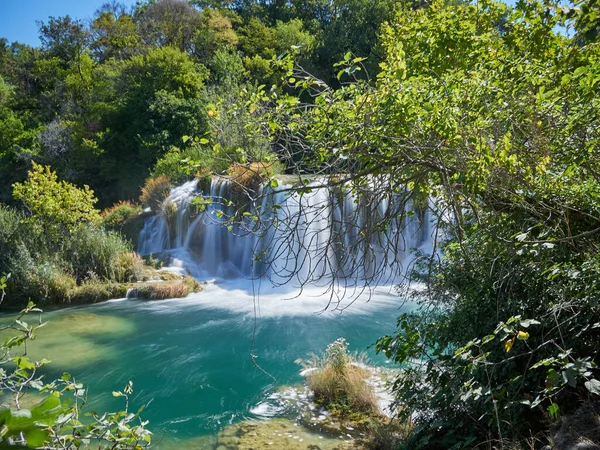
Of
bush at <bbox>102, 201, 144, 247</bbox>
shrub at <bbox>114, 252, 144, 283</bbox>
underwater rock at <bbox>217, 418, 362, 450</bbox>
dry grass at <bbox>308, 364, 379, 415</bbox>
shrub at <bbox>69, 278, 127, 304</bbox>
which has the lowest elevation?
underwater rock at <bbox>217, 418, 362, 450</bbox>

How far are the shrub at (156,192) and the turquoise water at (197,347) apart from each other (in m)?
5.76

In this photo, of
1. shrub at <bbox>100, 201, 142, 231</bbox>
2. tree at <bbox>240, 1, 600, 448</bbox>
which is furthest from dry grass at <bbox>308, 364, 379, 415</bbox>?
shrub at <bbox>100, 201, 142, 231</bbox>

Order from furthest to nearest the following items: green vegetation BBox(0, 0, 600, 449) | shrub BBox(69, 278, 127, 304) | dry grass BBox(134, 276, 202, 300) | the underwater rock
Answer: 1. dry grass BBox(134, 276, 202, 300)
2. shrub BBox(69, 278, 127, 304)
3. the underwater rock
4. green vegetation BBox(0, 0, 600, 449)

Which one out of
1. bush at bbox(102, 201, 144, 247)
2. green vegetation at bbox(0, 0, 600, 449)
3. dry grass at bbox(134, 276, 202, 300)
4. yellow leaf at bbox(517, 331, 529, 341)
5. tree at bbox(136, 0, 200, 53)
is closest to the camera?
yellow leaf at bbox(517, 331, 529, 341)

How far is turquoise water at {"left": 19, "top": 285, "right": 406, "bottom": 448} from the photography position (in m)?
6.97

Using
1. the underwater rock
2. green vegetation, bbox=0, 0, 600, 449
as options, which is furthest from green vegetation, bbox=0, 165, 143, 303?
green vegetation, bbox=0, 0, 600, 449

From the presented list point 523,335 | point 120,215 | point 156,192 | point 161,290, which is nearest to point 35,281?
point 161,290

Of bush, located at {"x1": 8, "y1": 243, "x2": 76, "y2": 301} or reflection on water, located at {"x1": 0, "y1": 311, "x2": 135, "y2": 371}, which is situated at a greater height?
bush, located at {"x1": 8, "y1": 243, "x2": 76, "y2": 301}

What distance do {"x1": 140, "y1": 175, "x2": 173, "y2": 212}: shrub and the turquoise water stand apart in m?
5.76

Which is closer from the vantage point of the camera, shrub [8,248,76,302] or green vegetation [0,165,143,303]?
shrub [8,248,76,302]

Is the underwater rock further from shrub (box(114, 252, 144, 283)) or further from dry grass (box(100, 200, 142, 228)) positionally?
dry grass (box(100, 200, 142, 228))

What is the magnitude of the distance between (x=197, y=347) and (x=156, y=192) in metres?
10.1

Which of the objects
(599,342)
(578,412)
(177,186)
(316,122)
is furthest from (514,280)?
(177,186)

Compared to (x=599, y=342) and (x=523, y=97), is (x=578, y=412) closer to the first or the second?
(x=599, y=342)
